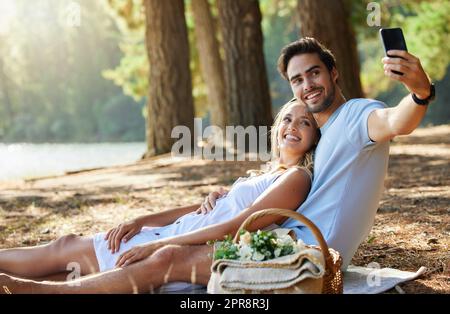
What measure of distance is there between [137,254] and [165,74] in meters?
10.0

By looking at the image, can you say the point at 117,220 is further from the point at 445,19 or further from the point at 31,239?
the point at 445,19

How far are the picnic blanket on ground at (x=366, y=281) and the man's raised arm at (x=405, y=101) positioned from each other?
0.82m

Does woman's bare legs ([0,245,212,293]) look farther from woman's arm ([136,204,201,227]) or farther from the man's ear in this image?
the man's ear

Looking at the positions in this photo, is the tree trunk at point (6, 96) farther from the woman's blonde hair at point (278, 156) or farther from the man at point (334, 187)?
the man at point (334, 187)

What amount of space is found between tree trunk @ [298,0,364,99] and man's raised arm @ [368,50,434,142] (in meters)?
7.59

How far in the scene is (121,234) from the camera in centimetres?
412

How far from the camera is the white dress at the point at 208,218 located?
13.4ft

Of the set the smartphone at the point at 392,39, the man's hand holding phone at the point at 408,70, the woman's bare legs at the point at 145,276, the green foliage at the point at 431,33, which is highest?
the green foliage at the point at 431,33

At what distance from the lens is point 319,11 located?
1111 centimetres

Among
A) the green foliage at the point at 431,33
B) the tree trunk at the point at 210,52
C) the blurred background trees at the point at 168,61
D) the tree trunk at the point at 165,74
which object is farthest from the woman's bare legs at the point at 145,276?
the green foliage at the point at 431,33

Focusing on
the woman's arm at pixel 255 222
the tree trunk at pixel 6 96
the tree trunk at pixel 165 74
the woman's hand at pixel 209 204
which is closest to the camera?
the woman's arm at pixel 255 222

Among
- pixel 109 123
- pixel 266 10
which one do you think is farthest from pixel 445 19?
pixel 109 123

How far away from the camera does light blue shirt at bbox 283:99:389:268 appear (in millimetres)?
3799

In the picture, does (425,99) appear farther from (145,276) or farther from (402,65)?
(145,276)
